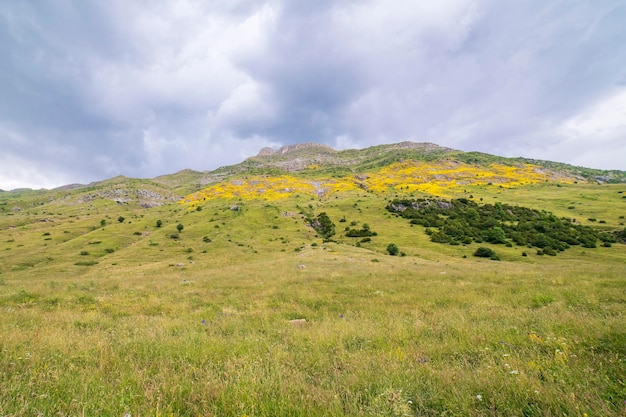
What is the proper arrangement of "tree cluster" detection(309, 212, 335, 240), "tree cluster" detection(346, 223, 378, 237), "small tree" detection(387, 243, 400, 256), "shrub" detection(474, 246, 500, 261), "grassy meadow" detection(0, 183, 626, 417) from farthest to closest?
"tree cluster" detection(309, 212, 335, 240) → "tree cluster" detection(346, 223, 378, 237) → "small tree" detection(387, 243, 400, 256) → "shrub" detection(474, 246, 500, 261) → "grassy meadow" detection(0, 183, 626, 417)

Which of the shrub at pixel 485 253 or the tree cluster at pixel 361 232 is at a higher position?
the tree cluster at pixel 361 232

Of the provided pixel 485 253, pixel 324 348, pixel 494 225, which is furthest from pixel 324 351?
pixel 494 225

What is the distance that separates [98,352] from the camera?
6203 mm

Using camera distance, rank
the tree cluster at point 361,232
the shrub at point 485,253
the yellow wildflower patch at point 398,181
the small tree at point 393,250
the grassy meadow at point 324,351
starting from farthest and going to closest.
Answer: the yellow wildflower patch at point 398,181
the tree cluster at point 361,232
the small tree at point 393,250
the shrub at point 485,253
the grassy meadow at point 324,351

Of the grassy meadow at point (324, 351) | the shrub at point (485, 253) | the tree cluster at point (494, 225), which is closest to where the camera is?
the grassy meadow at point (324, 351)

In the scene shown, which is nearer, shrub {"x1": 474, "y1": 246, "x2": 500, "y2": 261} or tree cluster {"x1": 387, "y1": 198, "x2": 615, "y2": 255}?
shrub {"x1": 474, "y1": 246, "x2": 500, "y2": 261}

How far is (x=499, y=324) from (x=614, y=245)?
69163 millimetres

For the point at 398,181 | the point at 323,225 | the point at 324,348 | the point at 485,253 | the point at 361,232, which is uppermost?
the point at 398,181

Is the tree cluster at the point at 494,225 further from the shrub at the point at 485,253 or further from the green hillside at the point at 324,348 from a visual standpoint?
the green hillside at the point at 324,348

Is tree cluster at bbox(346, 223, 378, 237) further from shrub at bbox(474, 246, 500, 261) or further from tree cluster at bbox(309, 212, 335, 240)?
shrub at bbox(474, 246, 500, 261)

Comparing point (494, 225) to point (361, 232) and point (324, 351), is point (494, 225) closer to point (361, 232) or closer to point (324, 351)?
point (361, 232)

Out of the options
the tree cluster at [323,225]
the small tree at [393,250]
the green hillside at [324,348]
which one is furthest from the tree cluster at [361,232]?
the green hillside at [324,348]

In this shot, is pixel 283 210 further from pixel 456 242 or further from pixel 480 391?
pixel 480 391

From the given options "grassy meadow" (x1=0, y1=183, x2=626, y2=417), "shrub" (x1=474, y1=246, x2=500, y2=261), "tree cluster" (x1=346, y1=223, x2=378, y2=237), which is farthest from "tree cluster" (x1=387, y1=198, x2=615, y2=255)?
"grassy meadow" (x1=0, y1=183, x2=626, y2=417)
